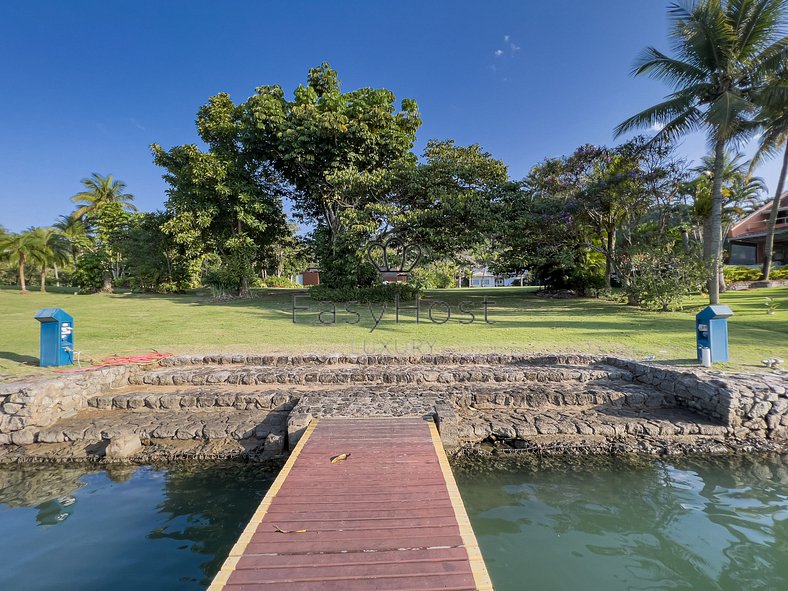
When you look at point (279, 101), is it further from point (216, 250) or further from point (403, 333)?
point (403, 333)

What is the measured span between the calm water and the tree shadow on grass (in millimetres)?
4055

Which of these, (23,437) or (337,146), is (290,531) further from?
(337,146)

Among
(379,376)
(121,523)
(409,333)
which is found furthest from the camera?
(409,333)

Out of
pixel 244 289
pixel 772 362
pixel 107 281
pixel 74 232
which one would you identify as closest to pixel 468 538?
pixel 772 362

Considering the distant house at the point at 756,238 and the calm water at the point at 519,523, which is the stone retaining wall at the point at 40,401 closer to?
the calm water at the point at 519,523

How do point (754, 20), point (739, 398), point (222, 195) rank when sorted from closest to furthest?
point (739, 398) < point (754, 20) < point (222, 195)

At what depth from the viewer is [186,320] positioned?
595 inches

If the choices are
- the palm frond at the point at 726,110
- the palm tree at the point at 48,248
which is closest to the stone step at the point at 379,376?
the palm frond at the point at 726,110

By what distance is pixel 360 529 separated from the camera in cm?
312

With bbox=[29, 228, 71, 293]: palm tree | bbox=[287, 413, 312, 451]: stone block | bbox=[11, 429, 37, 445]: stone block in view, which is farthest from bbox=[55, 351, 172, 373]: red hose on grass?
bbox=[29, 228, 71, 293]: palm tree

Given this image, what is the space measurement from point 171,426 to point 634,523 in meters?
6.24

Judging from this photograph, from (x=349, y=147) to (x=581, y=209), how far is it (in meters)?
11.9

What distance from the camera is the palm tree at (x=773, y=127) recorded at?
1349 centimetres

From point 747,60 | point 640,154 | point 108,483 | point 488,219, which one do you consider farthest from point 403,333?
point 747,60
